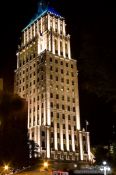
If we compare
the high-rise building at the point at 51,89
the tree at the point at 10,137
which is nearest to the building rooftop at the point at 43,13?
the high-rise building at the point at 51,89

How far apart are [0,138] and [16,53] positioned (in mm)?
80381

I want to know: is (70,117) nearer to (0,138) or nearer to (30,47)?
(30,47)

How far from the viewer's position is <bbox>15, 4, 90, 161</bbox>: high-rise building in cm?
11056

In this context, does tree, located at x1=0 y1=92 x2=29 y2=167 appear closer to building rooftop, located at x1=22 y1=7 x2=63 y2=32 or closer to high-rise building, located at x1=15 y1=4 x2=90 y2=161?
high-rise building, located at x1=15 y1=4 x2=90 y2=161

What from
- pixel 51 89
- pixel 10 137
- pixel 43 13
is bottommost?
pixel 10 137

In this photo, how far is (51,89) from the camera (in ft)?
376

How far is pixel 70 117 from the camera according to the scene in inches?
4611

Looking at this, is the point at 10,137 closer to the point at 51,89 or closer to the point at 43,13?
the point at 51,89

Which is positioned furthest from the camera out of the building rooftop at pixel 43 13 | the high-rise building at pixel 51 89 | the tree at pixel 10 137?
A: the building rooftop at pixel 43 13

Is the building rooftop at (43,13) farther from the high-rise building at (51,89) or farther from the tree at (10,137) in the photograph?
the tree at (10,137)

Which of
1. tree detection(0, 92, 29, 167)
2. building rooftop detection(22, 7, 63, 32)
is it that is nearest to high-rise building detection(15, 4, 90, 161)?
building rooftop detection(22, 7, 63, 32)

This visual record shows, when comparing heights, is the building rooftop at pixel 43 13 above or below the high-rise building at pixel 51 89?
above

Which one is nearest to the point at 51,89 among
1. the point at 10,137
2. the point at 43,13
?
the point at 43,13

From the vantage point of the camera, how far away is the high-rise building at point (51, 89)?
111 m
